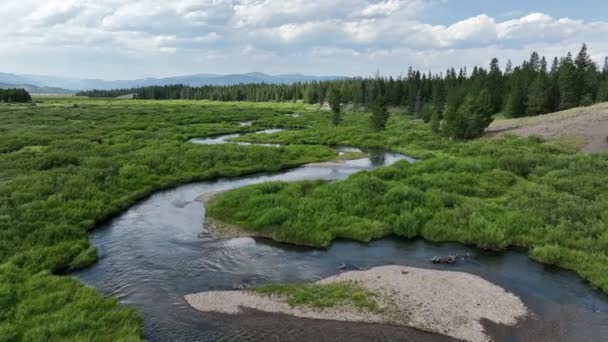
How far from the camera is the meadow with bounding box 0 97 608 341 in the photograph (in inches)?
702

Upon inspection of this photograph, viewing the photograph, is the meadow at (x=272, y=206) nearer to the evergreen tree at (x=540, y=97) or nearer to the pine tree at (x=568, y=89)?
the evergreen tree at (x=540, y=97)

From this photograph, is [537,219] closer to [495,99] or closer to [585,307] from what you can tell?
[585,307]

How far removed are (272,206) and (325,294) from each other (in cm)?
1205

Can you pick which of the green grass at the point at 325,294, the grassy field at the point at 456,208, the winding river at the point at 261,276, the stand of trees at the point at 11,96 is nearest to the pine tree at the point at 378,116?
the grassy field at the point at 456,208

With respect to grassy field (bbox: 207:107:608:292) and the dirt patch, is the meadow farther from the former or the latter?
the dirt patch

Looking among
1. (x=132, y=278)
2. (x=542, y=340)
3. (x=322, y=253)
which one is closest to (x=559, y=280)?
(x=542, y=340)

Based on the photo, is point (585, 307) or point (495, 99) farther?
point (495, 99)

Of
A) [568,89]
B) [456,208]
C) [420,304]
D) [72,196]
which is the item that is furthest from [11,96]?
[420,304]

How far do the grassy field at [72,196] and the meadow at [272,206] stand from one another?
0.31ft

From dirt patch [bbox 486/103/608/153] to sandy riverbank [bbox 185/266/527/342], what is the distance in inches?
1709

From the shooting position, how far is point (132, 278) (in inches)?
815

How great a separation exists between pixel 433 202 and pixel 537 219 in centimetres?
683

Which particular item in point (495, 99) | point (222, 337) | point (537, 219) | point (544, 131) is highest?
point (495, 99)

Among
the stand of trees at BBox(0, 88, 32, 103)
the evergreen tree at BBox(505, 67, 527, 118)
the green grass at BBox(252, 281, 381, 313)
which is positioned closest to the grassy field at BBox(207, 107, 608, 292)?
the green grass at BBox(252, 281, 381, 313)
